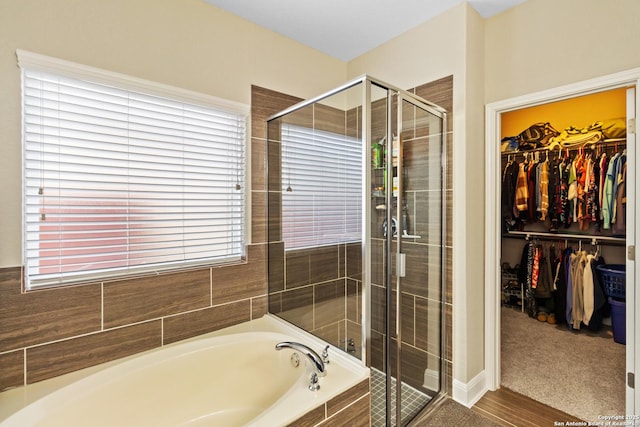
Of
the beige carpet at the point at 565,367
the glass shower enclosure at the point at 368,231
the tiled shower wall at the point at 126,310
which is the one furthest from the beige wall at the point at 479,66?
the tiled shower wall at the point at 126,310

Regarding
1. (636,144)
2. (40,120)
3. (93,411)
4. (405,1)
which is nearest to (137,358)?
(93,411)

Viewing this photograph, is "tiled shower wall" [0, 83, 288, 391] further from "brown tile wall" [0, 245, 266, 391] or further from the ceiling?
the ceiling

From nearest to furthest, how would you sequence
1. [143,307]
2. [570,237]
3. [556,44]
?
[143,307] < [556,44] < [570,237]

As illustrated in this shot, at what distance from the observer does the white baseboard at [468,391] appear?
1986 mm

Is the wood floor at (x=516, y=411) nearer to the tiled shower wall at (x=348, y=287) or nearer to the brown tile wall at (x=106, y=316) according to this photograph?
the tiled shower wall at (x=348, y=287)

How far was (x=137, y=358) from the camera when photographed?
1591 millimetres

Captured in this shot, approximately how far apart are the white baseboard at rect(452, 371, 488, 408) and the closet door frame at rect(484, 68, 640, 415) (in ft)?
0.39

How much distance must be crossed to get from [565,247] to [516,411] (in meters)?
2.35

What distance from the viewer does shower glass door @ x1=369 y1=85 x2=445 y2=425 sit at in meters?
1.68

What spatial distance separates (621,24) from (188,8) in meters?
2.45

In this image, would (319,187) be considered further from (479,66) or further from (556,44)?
(556,44)

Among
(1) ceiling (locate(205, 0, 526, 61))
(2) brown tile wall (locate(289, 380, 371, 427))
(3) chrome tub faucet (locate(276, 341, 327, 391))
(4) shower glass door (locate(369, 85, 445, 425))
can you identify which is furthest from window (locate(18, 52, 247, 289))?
(2) brown tile wall (locate(289, 380, 371, 427))

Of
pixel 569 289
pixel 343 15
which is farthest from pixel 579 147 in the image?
pixel 343 15

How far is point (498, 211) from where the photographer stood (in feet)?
7.00
